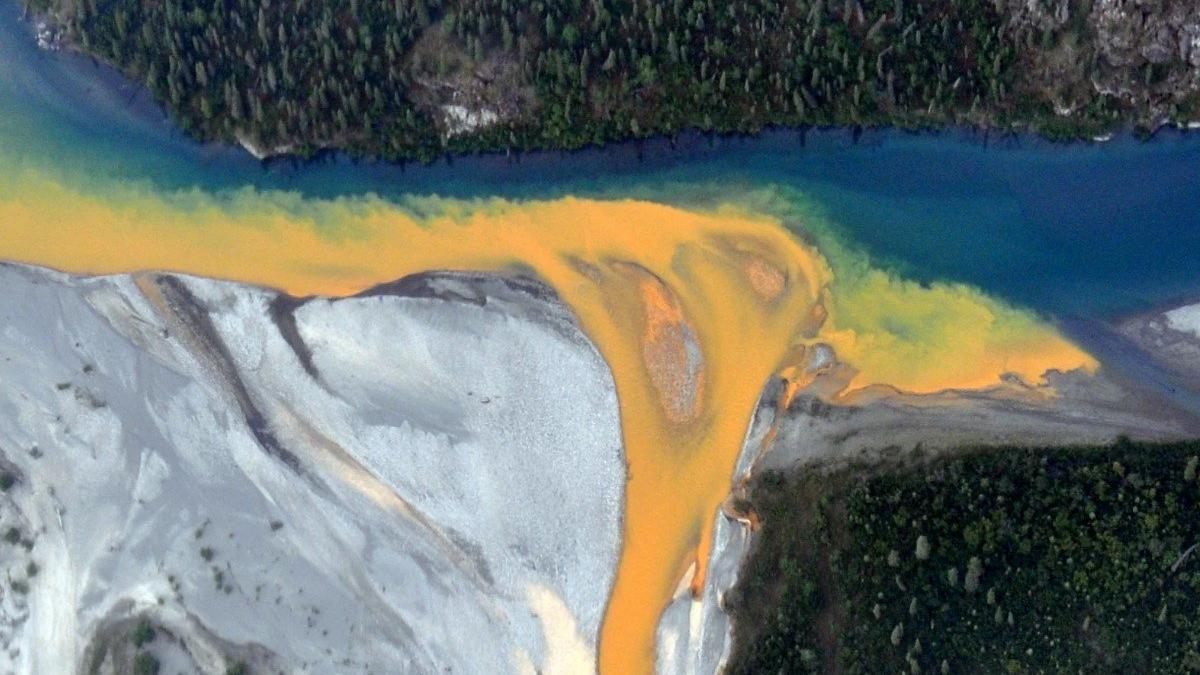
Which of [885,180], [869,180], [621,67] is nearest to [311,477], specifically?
A: [621,67]

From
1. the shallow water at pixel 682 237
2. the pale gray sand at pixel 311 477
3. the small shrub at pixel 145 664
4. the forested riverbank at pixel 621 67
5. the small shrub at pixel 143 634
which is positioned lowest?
the small shrub at pixel 145 664

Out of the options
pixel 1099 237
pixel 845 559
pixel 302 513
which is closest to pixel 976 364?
pixel 1099 237

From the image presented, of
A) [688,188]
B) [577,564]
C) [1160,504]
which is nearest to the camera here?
[1160,504]

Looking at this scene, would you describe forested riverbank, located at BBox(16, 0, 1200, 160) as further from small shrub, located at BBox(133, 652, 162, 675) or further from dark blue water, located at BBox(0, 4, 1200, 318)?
small shrub, located at BBox(133, 652, 162, 675)

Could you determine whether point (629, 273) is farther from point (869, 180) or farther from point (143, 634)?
point (143, 634)

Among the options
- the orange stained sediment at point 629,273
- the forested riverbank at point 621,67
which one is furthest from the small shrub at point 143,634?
the forested riverbank at point 621,67

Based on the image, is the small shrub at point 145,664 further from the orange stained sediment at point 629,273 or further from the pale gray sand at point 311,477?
the orange stained sediment at point 629,273

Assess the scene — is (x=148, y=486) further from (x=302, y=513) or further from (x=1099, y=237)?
(x=1099, y=237)
